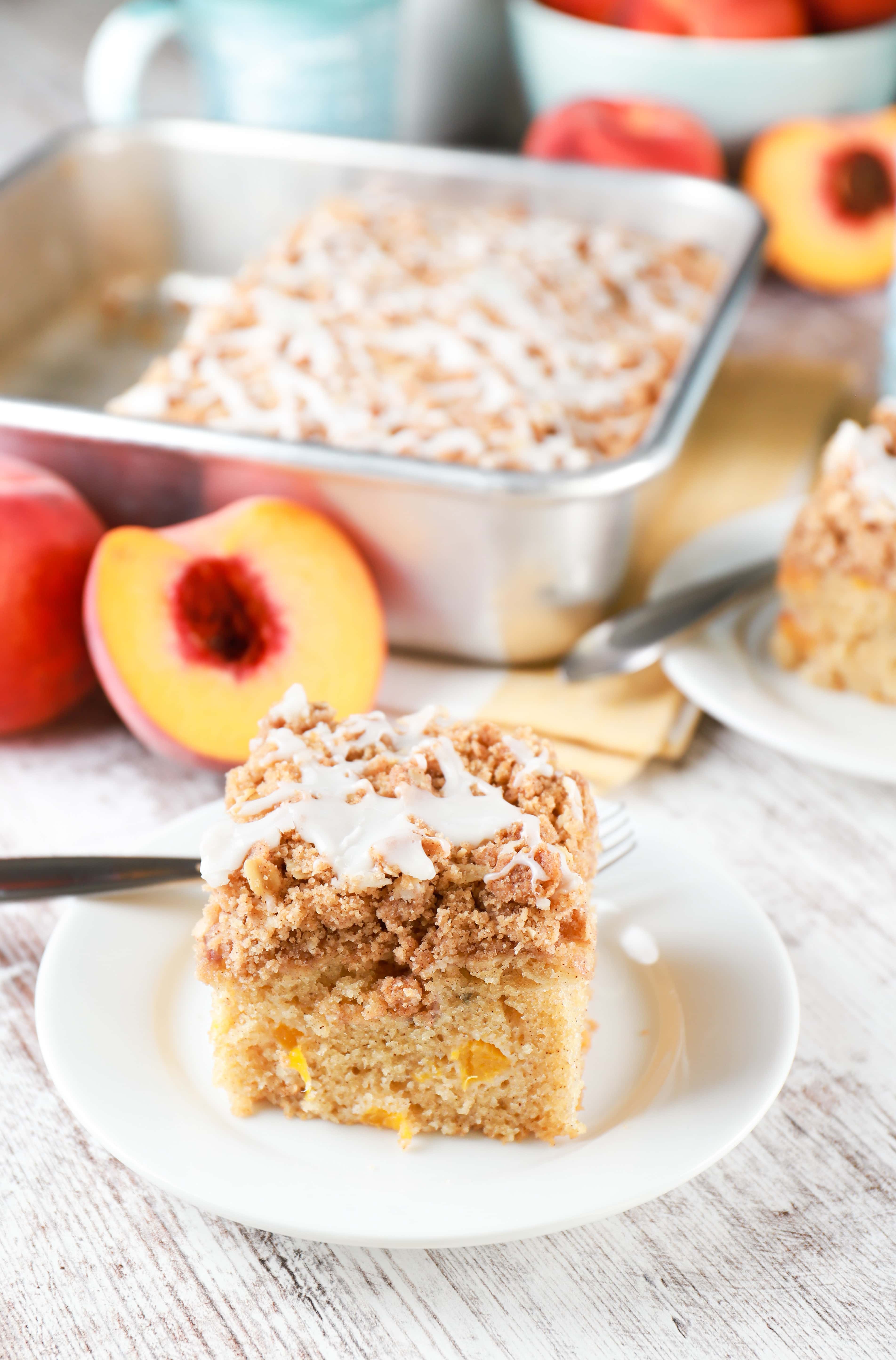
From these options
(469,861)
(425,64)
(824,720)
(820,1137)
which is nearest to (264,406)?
(824,720)

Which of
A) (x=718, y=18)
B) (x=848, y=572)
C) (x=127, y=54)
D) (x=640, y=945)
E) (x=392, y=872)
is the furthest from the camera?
(x=718, y=18)

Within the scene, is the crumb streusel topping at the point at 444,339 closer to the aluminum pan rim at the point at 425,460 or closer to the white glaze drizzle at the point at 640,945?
the aluminum pan rim at the point at 425,460

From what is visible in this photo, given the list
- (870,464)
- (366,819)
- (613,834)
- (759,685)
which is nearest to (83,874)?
(366,819)

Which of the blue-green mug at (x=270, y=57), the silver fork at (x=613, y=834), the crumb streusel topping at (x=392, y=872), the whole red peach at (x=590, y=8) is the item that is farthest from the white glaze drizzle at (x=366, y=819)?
the whole red peach at (x=590, y=8)

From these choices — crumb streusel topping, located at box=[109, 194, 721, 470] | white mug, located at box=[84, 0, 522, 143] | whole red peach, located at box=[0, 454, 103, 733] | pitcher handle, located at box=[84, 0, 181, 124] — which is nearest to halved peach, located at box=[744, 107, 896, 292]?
crumb streusel topping, located at box=[109, 194, 721, 470]

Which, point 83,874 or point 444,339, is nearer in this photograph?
point 83,874

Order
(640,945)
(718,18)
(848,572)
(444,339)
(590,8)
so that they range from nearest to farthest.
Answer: (640,945) < (848,572) < (444,339) < (718,18) < (590,8)

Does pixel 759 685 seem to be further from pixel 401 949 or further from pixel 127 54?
pixel 127 54

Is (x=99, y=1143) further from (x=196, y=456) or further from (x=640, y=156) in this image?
(x=640, y=156)
